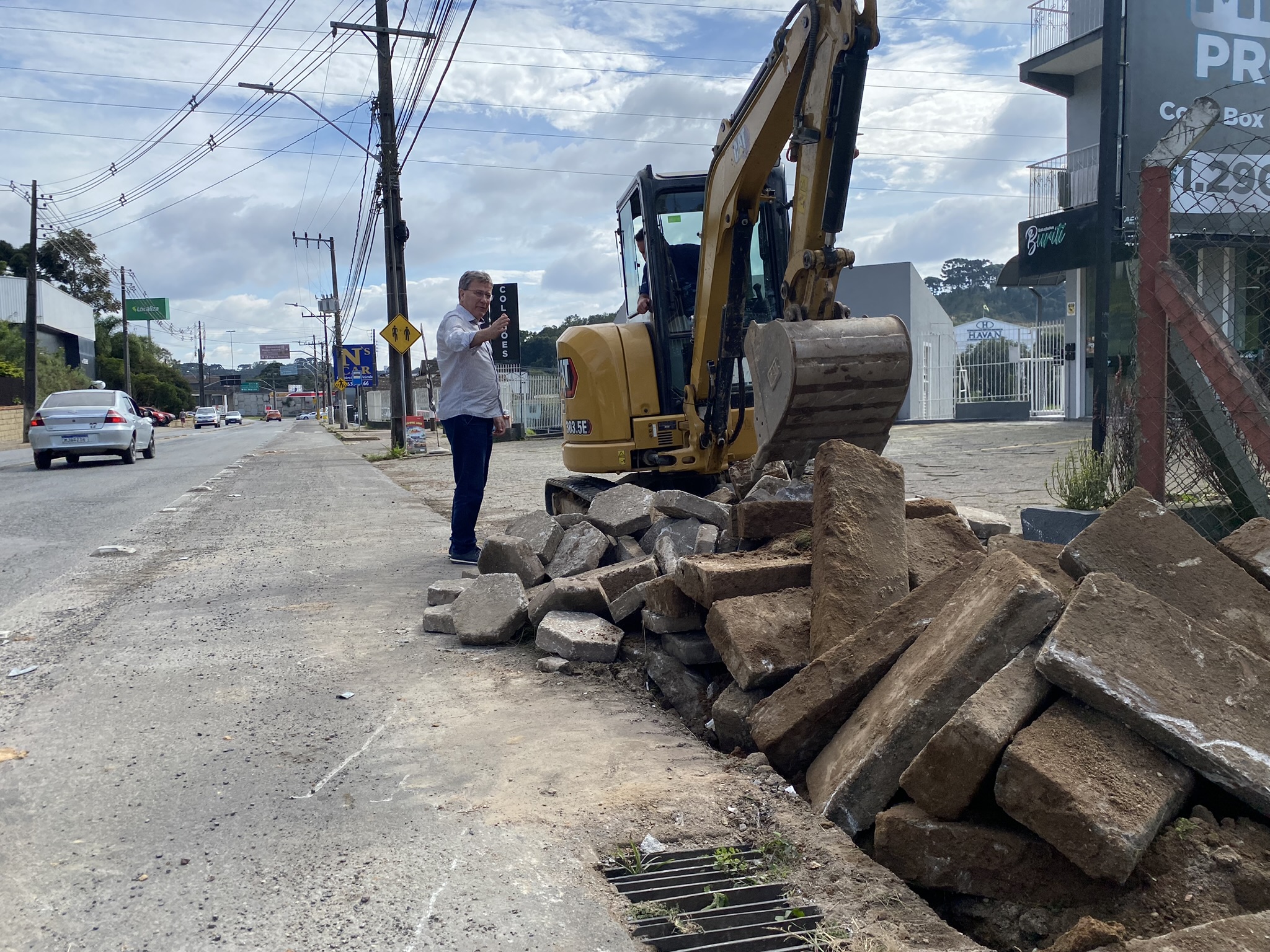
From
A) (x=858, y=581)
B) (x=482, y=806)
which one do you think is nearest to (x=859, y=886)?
(x=482, y=806)

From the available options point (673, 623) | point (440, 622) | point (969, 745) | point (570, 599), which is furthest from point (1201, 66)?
point (969, 745)

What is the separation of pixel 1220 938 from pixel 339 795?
2.33 meters

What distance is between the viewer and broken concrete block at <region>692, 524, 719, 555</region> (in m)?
5.09

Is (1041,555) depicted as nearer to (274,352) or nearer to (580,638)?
(580,638)

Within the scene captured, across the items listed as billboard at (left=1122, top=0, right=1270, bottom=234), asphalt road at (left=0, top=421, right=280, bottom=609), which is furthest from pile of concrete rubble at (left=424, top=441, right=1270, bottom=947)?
billboard at (left=1122, top=0, right=1270, bottom=234)

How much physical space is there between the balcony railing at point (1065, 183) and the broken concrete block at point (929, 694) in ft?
65.7

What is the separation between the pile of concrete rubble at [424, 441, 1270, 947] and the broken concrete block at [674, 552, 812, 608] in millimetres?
10

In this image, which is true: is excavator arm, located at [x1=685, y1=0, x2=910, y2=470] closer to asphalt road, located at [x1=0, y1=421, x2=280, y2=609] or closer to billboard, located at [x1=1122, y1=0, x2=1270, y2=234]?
billboard, located at [x1=1122, y1=0, x2=1270, y2=234]

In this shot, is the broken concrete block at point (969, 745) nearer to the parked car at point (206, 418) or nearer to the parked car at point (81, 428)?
the parked car at point (81, 428)

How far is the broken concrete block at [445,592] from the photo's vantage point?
5414 mm

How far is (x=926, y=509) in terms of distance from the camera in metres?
4.74

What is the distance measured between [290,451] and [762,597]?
26.0 m

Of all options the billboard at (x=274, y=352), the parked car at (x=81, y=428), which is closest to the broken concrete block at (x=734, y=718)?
the parked car at (x=81, y=428)

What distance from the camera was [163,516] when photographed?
10383 millimetres
